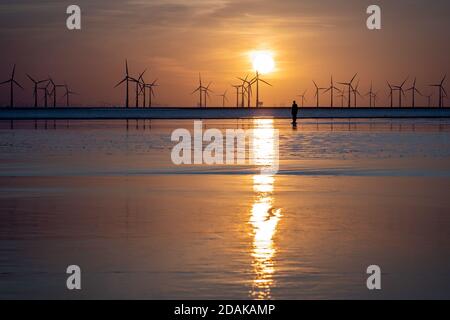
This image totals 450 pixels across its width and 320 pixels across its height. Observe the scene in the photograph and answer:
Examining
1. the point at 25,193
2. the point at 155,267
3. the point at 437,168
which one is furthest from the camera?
the point at 437,168

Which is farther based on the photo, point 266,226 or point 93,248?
point 266,226

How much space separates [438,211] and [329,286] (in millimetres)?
6125

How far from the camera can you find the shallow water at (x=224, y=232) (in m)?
9.13

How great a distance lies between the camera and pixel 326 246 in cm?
1129

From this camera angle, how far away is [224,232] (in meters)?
12.4

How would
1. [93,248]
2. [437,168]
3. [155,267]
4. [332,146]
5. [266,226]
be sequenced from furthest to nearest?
[332,146] → [437,168] → [266,226] → [93,248] → [155,267]

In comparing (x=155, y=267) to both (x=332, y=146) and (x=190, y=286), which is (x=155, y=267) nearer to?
(x=190, y=286)

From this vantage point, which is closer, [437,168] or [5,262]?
[5,262]

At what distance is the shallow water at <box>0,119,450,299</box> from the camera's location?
9133 mm
